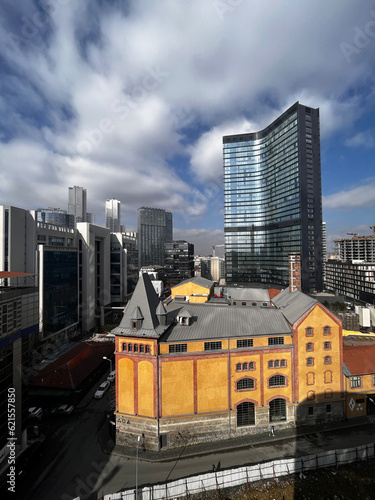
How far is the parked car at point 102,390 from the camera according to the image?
141 ft

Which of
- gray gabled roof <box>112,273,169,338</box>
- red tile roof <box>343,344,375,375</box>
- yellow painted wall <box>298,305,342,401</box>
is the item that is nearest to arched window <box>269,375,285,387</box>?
yellow painted wall <box>298,305,342,401</box>

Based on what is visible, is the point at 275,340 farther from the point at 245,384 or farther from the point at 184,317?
the point at 184,317

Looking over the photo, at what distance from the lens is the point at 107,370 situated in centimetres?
5253

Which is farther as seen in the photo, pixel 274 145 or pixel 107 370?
pixel 274 145

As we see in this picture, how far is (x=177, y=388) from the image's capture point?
32.1 m

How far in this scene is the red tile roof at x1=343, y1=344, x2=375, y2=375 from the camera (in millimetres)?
36344

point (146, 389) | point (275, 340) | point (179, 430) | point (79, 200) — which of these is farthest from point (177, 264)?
point (179, 430)

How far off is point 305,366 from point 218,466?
56.0 ft

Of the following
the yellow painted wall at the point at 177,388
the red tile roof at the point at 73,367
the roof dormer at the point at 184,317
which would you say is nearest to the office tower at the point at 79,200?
the red tile roof at the point at 73,367

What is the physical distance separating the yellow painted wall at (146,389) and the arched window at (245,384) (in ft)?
38.7

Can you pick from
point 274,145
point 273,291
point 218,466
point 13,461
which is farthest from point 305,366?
point 274,145

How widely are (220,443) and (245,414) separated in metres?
4.84

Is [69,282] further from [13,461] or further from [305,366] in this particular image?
[305,366]

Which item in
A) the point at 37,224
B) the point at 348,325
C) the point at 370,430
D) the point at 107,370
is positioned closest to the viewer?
the point at 370,430
